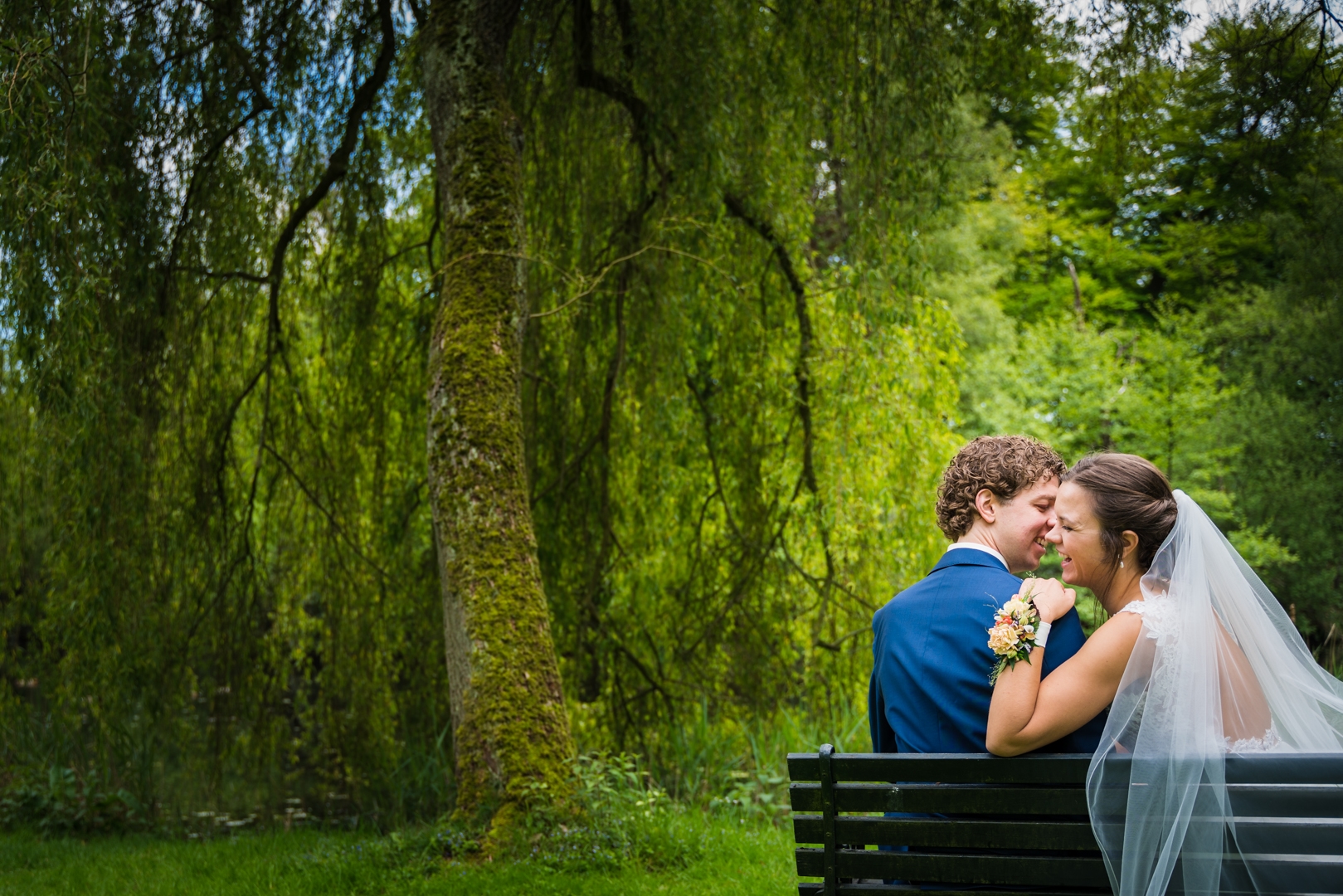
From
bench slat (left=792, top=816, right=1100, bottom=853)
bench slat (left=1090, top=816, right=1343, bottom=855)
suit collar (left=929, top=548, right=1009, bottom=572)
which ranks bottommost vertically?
bench slat (left=792, top=816, right=1100, bottom=853)

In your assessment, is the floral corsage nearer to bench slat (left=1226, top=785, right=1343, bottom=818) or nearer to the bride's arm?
the bride's arm

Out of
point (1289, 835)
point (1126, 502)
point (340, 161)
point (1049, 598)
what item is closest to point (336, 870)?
point (1049, 598)

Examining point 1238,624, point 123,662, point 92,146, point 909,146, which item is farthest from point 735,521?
point 1238,624

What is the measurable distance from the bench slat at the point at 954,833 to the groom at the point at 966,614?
0.56 ft

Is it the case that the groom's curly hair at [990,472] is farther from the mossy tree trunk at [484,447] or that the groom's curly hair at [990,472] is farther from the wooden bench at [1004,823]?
the mossy tree trunk at [484,447]

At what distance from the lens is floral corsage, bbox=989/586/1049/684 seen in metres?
2.10

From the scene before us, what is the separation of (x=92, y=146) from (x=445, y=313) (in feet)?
5.48

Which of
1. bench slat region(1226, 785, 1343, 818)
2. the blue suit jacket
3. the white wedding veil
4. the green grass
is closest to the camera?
bench slat region(1226, 785, 1343, 818)

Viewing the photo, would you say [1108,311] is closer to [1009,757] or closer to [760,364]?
[760,364]

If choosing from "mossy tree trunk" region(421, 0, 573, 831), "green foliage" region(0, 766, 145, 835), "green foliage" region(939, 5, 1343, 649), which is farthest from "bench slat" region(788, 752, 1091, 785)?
"green foliage" region(939, 5, 1343, 649)

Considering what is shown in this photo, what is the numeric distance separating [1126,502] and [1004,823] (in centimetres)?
73

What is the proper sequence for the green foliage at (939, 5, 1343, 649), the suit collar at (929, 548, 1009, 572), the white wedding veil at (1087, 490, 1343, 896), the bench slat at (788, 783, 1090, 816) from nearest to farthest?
the white wedding veil at (1087, 490, 1343, 896) → the bench slat at (788, 783, 1090, 816) → the suit collar at (929, 548, 1009, 572) → the green foliage at (939, 5, 1343, 649)

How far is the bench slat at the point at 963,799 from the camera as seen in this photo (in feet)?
6.98

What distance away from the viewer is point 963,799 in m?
2.20
